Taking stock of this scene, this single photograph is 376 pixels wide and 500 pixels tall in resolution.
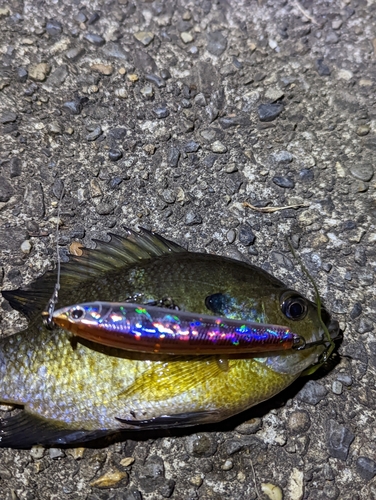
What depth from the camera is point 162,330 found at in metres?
2.21

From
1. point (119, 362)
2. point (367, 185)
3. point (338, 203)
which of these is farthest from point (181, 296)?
point (367, 185)

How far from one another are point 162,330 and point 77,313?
0.39 m

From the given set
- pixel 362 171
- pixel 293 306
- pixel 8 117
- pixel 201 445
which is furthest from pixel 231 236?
pixel 8 117

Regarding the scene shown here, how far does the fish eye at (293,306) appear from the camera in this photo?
7.79 feet

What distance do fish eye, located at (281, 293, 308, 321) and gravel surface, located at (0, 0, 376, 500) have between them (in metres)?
0.54

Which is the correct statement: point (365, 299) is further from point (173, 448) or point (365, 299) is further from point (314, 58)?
point (314, 58)

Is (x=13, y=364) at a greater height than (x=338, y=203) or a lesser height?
lesser

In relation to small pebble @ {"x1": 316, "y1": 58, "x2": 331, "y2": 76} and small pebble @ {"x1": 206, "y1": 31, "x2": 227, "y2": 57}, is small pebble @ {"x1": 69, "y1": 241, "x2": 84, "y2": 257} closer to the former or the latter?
small pebble @ {"x1": 206, "y1": 31, "x2": 227, "y2": 57}

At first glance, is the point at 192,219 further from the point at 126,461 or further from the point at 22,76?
the point at 22,76

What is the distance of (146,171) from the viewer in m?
3.21

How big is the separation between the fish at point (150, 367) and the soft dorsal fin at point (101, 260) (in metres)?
0.06

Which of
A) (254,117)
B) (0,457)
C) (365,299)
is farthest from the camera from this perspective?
(254,117)

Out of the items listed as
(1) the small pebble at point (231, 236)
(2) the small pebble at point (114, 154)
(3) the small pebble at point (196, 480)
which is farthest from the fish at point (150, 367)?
(2) the small pebble at point (114, 154)

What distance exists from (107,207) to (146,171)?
362 mm
